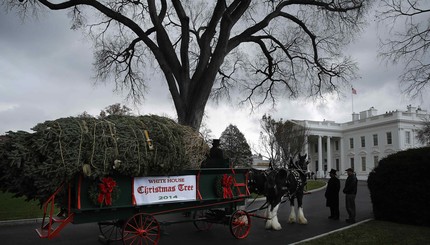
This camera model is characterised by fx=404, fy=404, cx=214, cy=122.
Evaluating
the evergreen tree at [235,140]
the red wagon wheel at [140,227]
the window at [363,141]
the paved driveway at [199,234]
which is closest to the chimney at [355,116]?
the window at [363,141]

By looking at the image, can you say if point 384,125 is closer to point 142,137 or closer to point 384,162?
point 384,162

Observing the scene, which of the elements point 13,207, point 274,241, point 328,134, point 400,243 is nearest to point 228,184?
point 274,241

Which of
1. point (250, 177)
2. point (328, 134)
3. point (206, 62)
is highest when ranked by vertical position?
point (328, 134)

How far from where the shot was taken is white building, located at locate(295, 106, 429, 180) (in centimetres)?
7131

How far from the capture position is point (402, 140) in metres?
70.4

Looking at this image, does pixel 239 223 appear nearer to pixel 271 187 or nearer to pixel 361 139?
pixel 271 187

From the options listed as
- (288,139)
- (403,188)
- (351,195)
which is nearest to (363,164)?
(288,139)

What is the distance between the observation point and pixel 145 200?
844cm

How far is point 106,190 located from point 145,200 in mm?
981

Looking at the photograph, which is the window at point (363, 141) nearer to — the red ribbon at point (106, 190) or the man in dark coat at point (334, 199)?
the man in dark coat at point (334, 199)

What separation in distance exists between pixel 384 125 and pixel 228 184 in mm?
71424

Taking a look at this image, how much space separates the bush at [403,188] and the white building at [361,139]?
5624cm

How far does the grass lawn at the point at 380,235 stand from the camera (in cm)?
947

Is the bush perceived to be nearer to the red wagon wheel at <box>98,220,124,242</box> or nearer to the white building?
the red wagon wheel at <box>98,220,124,242</box>
